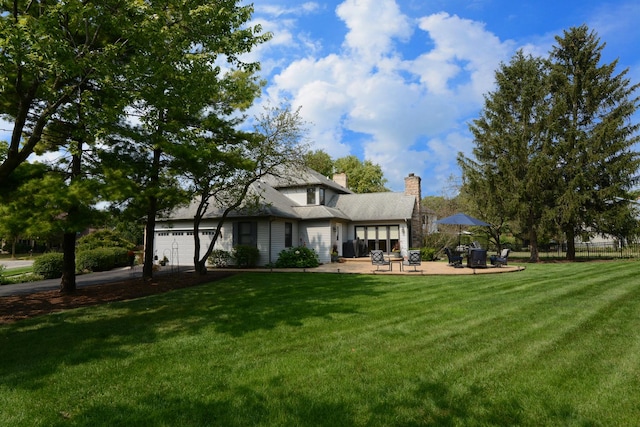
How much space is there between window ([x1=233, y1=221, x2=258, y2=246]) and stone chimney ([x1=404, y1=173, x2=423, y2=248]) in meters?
11.7

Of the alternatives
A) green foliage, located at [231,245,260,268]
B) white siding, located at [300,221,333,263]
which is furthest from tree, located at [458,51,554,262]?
green foliage, located at [231,245,260,268]

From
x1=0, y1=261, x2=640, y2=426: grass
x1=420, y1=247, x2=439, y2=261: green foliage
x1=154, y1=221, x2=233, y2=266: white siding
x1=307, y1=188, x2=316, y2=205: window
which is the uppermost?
x1=307, y1=188, x2=316, y2=205: window

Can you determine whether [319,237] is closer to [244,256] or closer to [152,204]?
[244,256]

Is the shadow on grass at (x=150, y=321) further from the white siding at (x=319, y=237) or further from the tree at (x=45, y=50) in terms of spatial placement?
the white siding at (x=319, y=237)

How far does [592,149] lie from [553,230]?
5.46m

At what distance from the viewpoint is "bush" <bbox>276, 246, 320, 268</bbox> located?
2014 cm

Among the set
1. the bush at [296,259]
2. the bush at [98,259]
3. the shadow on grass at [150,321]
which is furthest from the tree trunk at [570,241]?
the bush at [98,259]

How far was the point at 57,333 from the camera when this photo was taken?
6965mm

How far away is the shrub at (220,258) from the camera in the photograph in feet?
70.1

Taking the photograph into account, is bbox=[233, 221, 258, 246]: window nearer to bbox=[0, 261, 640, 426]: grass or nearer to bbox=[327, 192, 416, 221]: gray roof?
bbox=[327, 192, 416, 221]: gray roof

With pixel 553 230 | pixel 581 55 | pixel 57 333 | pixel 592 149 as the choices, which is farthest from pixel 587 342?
pixel 581 55

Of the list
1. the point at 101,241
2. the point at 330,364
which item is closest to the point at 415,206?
the point at 101,241

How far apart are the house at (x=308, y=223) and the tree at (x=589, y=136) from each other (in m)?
9.34

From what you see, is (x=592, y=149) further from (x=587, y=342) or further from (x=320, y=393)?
(x=320, y=393)
